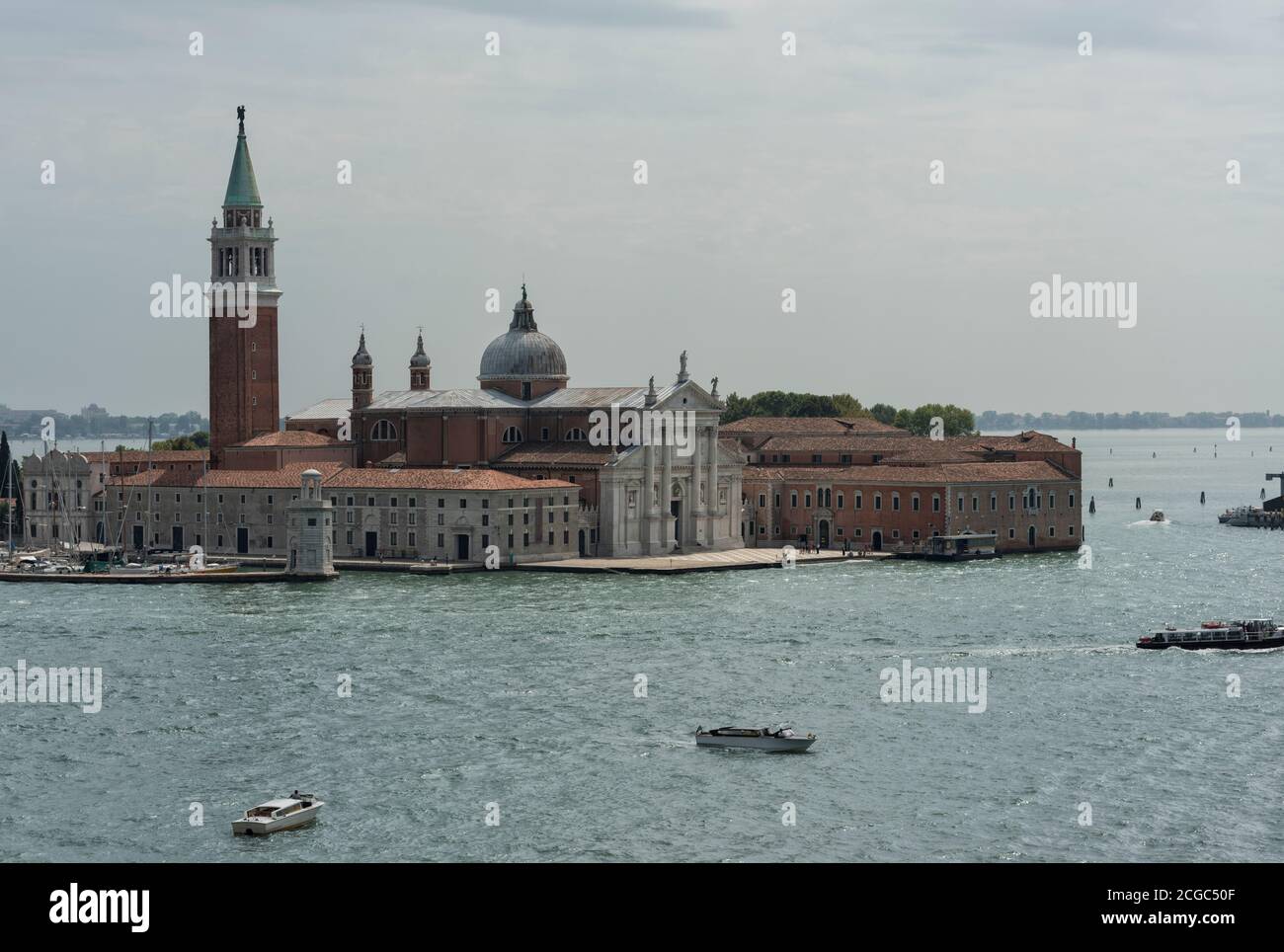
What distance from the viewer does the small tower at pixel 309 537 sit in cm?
5647

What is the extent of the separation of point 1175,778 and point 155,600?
104 feet

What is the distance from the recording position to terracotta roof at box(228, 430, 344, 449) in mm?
66938

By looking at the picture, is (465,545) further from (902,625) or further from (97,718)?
(97,718)

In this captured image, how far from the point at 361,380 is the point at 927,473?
22698 millimetres

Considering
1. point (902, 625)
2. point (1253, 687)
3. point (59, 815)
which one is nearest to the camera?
point (59, 815)

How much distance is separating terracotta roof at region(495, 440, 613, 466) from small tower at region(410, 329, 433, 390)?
9857mm

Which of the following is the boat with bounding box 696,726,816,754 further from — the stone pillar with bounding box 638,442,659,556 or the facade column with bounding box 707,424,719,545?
→ the facade column with bounding box 707,424,719,545

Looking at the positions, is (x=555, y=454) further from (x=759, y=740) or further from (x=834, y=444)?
(x=759, y=740)

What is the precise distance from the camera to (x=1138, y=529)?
273 feet

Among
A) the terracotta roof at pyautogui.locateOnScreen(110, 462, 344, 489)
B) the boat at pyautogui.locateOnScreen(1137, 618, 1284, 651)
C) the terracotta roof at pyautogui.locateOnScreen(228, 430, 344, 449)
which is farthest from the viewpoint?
the terracotta roof at pyautogui.locateOnScreen(228, 430, 344, 449)

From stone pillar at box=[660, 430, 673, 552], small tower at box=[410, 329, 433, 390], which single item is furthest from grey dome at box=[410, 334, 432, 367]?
stone pillar at box=[660, 430, 673, 552]

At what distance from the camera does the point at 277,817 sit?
23.5 metres
